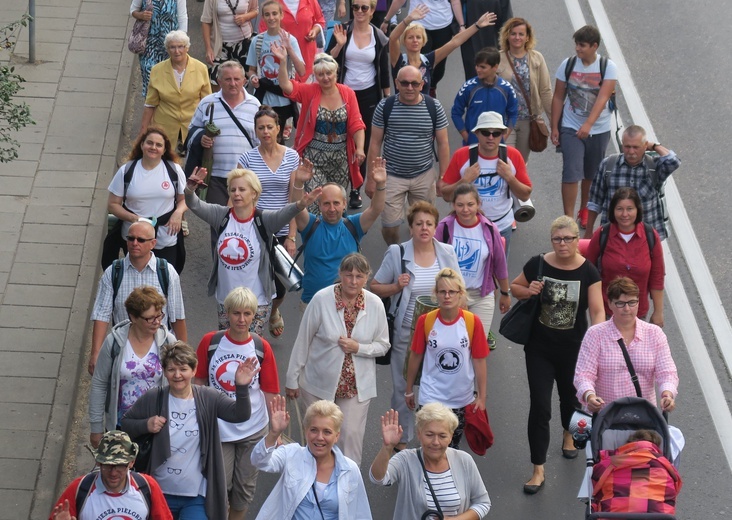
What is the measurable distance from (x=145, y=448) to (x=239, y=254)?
244cm

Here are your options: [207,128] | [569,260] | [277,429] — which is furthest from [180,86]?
[277,429]

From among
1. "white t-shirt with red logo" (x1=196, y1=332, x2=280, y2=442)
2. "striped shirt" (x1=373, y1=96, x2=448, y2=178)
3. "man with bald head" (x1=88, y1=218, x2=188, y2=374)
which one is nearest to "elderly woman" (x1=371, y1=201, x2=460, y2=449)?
"white t-shirt with red logo" (x1=196, y1=332, x2=280, y2=442)

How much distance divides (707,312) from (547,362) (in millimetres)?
2933

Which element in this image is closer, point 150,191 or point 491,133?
point 150,191

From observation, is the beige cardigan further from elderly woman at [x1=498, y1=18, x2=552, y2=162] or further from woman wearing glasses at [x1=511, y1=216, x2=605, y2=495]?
woman wearing glasses at [x1=511, y1=216, x2=605, y2=495]

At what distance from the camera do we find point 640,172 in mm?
12195

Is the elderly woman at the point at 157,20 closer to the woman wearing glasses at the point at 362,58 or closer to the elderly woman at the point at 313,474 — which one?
the woman wearing glasses at the point at 362,58

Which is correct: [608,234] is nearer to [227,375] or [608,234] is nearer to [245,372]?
[227,375]

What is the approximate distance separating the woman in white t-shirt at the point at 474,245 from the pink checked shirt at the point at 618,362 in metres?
1.52

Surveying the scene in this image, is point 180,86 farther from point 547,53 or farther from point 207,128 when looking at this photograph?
point 547,53

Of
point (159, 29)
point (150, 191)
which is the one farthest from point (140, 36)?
point (150, 191)

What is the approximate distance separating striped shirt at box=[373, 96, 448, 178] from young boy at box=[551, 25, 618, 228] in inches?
62.0

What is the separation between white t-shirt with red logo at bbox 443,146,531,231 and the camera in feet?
A: 40.2

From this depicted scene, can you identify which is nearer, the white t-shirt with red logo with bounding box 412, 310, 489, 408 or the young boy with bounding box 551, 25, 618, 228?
the white t-shirt with red logo with bounding box 412, 310, 489, 408
